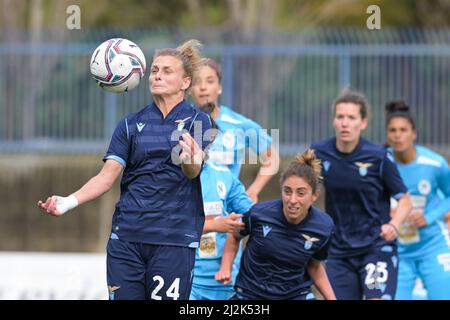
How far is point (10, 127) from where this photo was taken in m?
13.2

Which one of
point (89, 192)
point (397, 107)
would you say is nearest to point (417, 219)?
point (397, 107)

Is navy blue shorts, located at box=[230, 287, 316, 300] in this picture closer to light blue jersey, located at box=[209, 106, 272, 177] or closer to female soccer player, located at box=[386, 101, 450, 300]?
light blue jersey, located at box=[209, 106, 272, 177]

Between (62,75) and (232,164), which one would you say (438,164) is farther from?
(62,75)

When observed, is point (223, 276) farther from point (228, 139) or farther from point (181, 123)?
point (181, 123)

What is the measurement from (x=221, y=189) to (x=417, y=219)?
1948 mm

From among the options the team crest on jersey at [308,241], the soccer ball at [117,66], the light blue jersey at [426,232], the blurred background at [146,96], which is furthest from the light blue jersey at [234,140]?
the blurred background at [146,96]

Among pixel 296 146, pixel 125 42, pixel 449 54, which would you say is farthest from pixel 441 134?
pixel 125 42

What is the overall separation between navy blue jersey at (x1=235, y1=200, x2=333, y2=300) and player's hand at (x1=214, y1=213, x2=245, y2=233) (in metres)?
0.09

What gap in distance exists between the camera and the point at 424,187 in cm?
830

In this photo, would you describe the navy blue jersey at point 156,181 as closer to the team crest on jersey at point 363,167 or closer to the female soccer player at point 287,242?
the female soccer player at point 287,242

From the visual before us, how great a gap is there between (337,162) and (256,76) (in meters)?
5.66

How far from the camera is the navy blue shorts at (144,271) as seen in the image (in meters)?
5.64

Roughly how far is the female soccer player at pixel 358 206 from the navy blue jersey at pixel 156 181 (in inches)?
81.7

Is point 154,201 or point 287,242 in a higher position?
point 154,201
